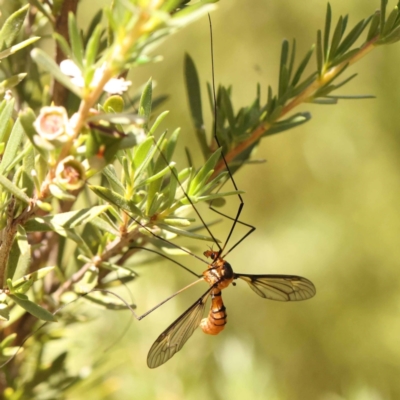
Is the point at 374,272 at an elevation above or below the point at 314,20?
below

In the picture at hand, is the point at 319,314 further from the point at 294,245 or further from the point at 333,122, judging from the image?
the point at 333,122

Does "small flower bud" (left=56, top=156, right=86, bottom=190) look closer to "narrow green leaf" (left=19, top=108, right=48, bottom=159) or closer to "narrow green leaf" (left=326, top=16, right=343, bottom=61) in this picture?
"narrow green leaf" (left=19, top=108, right=48, bottom=159)

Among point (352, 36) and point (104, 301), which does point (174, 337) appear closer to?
point (104, 301)

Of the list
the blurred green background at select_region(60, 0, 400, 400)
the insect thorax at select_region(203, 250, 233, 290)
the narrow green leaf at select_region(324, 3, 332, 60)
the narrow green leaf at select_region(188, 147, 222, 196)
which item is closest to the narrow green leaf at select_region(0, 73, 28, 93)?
the narrow green leaf at select_region(188, 147, 222, 196)

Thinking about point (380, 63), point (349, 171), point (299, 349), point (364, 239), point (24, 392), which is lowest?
point (299, 349)

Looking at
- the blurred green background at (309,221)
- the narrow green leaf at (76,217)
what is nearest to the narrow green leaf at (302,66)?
the narrow green leaf at (76,217)

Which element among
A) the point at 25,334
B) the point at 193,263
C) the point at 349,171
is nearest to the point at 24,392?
the point at 25,334
